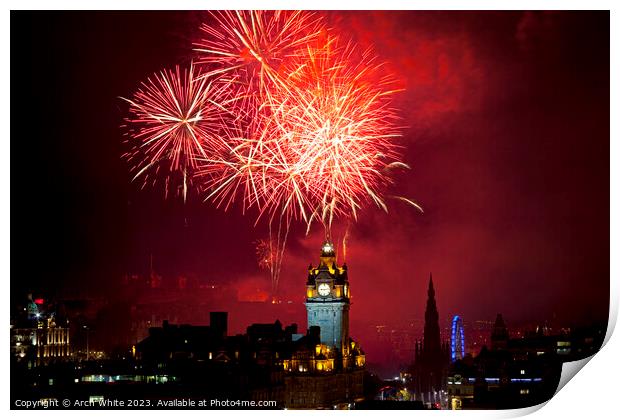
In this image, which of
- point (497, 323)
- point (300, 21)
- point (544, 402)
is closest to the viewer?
point (544, 402)

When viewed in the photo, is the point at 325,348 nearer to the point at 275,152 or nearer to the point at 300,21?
the point at 275,152

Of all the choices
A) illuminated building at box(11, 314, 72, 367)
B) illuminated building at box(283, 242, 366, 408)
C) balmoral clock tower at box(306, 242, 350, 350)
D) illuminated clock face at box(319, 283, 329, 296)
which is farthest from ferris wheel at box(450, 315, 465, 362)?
illuminated building at box(11, 314, 72, 367)

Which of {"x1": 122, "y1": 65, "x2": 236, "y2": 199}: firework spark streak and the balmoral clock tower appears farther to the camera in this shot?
the balmoral clock tower

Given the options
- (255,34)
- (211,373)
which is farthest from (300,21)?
(211,373)

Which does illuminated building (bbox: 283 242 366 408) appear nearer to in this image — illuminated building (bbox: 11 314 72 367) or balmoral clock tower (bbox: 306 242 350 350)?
balmoral clock tower (bbox: 306 242 350 350)

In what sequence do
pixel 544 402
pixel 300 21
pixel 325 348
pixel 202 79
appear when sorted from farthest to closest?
pixel 325 348 → pixel 202 79 → pixel 300 21 → pixel 544 402

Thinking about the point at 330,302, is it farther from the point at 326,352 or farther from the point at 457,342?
the point at 457,342

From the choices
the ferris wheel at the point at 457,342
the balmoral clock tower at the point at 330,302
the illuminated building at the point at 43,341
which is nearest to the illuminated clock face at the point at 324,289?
the balmoral clock tower at the point at 330,302

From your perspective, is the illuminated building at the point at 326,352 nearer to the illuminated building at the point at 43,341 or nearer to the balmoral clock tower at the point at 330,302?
the balmoral clock tower at the point at 330,302
